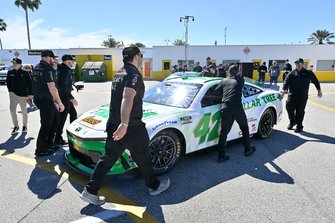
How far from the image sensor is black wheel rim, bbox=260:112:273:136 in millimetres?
5535

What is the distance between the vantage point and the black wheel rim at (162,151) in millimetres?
3680

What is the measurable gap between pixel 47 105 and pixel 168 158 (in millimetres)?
2322

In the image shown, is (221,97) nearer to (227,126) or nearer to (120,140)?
(227,126)

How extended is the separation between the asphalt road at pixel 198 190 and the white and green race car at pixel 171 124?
28cm

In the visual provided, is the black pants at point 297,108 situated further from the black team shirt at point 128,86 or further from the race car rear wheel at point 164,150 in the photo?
the black team shirt at point 128,86

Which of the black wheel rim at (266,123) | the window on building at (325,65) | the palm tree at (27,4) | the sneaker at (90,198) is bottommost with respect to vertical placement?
the sneaker at (90,198)

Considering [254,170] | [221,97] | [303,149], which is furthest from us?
[303,149]

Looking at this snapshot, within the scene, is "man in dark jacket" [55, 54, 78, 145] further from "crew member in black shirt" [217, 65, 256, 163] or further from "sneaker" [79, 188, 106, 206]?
"crew member in black shirt" [217, 65, 256, 163]

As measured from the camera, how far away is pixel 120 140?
2869 mm

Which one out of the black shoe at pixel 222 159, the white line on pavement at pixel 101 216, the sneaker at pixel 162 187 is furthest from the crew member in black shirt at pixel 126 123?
the black shoe at pixel 222 159

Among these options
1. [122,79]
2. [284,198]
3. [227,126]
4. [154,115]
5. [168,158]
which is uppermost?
[122,79]

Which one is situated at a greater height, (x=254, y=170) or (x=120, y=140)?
(x=120, y=140)

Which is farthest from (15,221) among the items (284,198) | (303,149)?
(303,149)

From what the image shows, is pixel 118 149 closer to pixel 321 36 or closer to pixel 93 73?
pixel 93 73
